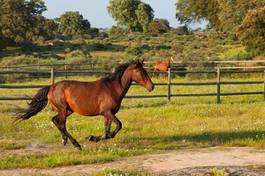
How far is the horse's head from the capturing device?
1115cm

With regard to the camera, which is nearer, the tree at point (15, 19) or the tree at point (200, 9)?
the tree at point (15, 19)

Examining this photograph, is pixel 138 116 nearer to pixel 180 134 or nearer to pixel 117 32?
pixel 180 134

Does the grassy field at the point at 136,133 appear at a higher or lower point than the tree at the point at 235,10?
lower

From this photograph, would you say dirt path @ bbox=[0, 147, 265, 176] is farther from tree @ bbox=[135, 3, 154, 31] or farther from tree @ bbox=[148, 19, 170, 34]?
tree @ bbox=[135, 3, 154, 31]

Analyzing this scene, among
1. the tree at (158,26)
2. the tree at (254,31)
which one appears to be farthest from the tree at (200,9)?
the tree at (254,31)

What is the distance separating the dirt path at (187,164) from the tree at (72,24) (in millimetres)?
108241

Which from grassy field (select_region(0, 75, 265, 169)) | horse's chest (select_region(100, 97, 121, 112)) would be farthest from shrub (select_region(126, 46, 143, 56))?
horse's chest (select_region(100, 97, 121, 112))

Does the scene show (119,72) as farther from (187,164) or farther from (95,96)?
(187,164)

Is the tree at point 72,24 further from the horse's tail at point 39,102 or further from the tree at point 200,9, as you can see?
the horse's tail at point 39,102

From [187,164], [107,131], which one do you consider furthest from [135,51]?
[187,164]

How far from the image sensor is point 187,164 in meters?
9.59

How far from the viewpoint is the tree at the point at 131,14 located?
118000 millimetres

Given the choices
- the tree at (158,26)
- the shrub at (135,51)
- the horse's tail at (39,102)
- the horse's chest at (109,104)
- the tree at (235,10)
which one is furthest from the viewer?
the tree at (158,26)

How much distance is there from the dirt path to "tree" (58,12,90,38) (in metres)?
108
